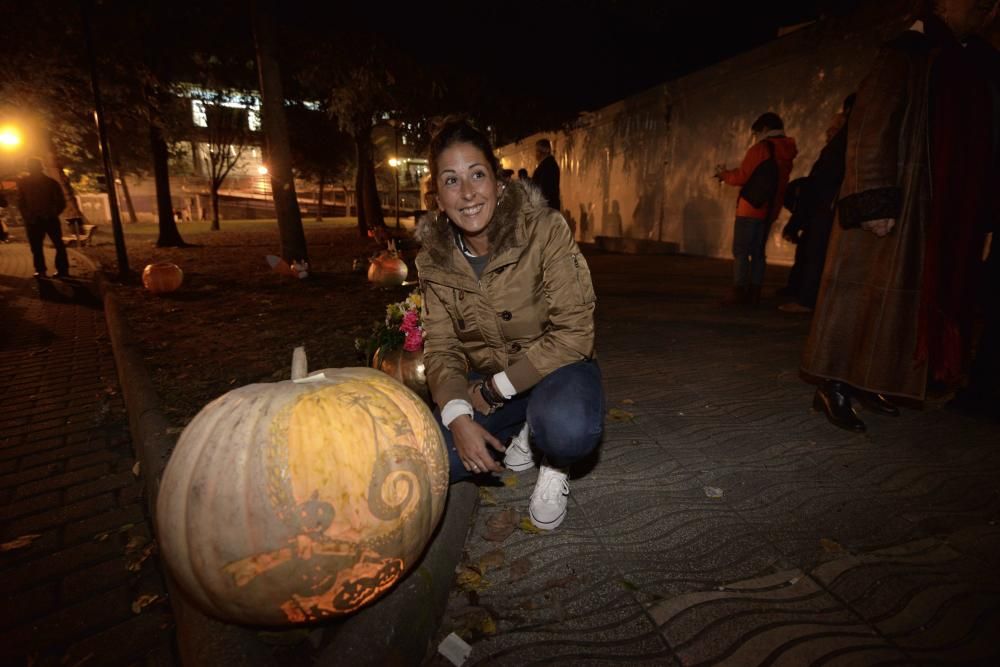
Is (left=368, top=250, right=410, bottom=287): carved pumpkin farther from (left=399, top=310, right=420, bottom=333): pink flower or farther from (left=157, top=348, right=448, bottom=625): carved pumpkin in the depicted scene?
(left=157, top=348, right=448, bottom=625): carved pumpkin

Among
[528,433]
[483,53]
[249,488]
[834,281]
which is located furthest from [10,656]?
[483,53]

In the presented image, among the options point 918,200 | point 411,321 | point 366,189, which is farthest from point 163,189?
point 918,200

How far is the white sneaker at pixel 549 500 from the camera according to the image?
2.35m

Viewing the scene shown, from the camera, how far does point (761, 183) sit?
236 inches

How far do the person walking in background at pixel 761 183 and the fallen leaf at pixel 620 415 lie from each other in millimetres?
3878

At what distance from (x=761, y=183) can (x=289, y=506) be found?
21.3ft

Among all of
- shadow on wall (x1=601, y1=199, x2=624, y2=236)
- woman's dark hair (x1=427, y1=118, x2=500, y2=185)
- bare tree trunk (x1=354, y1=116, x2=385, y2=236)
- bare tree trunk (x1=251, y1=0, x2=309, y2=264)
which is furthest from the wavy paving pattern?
bare tree trunk (x1=354, y1=116, x2=385, y2=236)

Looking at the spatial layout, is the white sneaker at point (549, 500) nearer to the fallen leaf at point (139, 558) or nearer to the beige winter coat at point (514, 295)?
the beige winter coat at point (514, 295)

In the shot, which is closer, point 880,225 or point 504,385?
point 504,385

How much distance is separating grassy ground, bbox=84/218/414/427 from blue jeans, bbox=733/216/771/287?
5046 millimetres

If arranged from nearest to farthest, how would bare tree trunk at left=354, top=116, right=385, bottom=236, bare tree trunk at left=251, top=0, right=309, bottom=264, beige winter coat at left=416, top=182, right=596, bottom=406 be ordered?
beige winter coat at left=416, top=182, right=596, bottom=406, bare tree trunk at left=251, top=0, right=309, bottom=264, bare tree trunk at left=354, top=116, right=385, bottom=236

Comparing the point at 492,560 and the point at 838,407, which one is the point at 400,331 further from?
the point at 838,407

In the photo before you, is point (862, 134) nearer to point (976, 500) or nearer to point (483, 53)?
point (976, 500)

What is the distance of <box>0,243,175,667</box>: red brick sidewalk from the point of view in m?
1.94
